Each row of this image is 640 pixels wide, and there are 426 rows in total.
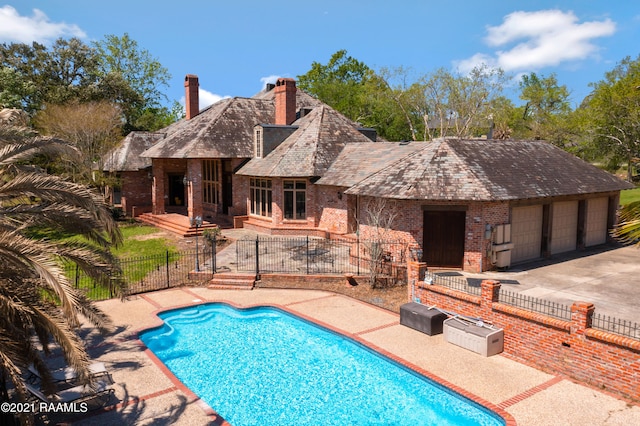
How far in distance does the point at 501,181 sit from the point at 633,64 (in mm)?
40247

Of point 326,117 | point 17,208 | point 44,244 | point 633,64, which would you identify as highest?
point 633,64

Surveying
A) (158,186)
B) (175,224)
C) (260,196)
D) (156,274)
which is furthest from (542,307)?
(158,186)

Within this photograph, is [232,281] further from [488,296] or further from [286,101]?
[286,101]

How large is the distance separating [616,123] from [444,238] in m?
31.4

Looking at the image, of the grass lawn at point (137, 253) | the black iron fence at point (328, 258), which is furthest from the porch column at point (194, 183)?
the black iron fence at point (328, 258)

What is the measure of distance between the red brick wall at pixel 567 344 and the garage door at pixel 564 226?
33.7ft

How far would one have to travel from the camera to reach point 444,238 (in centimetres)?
1883

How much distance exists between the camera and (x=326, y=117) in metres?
29.8

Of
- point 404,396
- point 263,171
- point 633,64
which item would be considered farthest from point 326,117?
point 633,64

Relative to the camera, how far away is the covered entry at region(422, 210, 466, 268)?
61.0 ft

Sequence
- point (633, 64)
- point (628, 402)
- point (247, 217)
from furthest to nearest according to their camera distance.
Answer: point (633, 64), point (247, 217), point (628, 402)

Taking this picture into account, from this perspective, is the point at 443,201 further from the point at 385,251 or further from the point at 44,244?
the point at 44,244

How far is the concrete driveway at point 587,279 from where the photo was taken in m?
14.1

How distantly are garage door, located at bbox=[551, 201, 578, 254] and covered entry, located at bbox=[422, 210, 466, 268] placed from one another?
5595 millimetres
